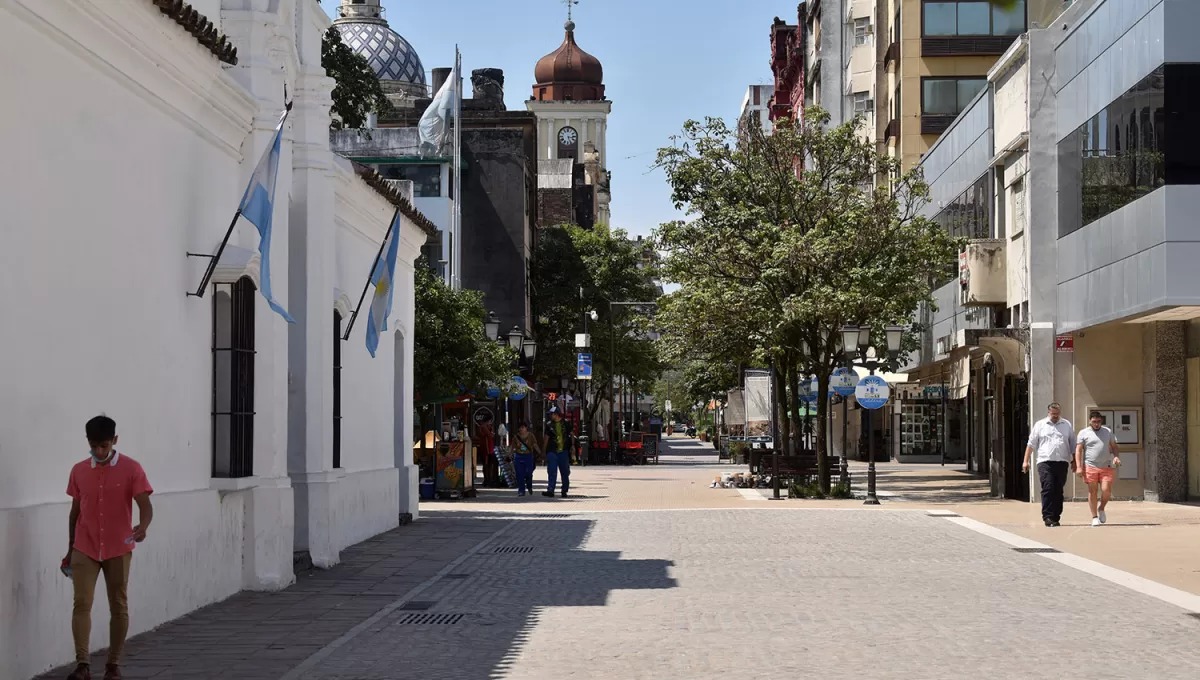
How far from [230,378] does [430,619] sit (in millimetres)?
3311

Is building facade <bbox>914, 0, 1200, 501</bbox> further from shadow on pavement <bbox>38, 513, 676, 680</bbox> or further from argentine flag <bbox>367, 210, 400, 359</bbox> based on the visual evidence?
argentine flag <bbox>367, 210, 400, 359</bbox>

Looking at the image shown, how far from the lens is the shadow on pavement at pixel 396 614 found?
10.6 meters

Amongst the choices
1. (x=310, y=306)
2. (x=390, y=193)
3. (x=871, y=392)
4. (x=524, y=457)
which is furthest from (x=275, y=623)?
(x=524, y=457)

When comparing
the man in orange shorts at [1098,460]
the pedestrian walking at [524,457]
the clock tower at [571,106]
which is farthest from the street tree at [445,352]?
the clock tower at [571,106]

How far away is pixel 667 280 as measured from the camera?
3625cm

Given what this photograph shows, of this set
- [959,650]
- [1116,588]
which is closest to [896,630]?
[959,650]

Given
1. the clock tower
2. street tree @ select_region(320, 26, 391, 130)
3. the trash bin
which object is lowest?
the trash bin

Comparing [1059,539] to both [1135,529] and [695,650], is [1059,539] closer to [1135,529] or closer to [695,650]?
[1135,529]

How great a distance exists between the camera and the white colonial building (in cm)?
1020

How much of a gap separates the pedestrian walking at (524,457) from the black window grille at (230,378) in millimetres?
18079

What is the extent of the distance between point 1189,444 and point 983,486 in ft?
33.6

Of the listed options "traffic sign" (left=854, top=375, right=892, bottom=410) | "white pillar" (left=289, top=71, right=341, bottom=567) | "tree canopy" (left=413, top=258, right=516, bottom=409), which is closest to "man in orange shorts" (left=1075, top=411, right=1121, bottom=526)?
"traffic sign" (left=854, top=375, right=892, bottom=410)

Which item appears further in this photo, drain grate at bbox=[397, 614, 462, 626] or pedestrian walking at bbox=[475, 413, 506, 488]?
pedestrian walking at bbox=[475, 413, 506, 488]

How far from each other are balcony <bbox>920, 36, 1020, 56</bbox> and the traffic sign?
24144 mm
